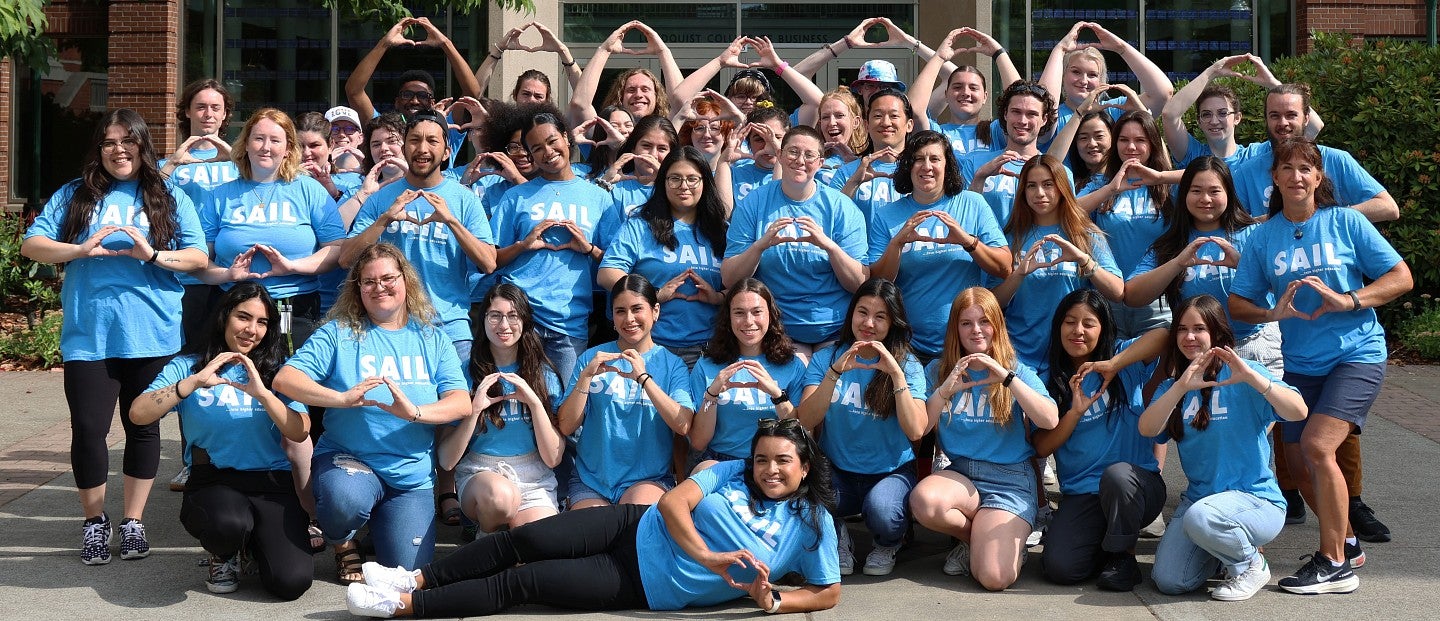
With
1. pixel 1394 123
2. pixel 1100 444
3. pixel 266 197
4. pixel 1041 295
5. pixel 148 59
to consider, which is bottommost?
pixel 1100 444

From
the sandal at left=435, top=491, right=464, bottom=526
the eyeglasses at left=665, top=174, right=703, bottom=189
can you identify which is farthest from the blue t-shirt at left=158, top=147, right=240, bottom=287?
the eyeglasses at left=665, top=174, right=703, bottom=189

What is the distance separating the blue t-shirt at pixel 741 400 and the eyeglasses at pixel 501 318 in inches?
30.4

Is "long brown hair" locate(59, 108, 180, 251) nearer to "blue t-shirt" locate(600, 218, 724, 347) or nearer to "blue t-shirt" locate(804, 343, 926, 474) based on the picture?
"blue t-shirt" locate(600, 218, 724, 347)

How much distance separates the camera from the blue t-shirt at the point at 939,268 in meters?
6.29

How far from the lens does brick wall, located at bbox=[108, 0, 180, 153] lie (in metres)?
15.3

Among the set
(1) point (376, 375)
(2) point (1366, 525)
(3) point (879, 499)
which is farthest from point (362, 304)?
(2) point (1366, 525)

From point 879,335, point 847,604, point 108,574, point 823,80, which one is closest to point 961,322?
point 879,335

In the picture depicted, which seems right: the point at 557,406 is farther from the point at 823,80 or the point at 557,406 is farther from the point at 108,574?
the point at 823,80

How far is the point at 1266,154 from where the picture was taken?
6.75m

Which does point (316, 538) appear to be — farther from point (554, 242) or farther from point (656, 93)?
point (656, 93)

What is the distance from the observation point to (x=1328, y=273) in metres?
5.75

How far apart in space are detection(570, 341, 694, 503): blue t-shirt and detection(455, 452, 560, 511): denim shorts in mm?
164

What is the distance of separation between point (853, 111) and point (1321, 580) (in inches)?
123

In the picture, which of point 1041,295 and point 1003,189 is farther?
point 1003,189
